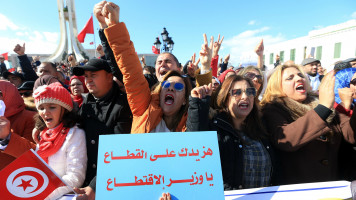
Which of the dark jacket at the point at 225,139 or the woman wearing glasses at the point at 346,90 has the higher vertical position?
the woman wearing glasses at the point at 346,90

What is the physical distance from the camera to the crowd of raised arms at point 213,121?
1540 millimetres

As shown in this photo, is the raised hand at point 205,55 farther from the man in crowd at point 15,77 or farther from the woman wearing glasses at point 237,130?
the man in crowd at point 15,77

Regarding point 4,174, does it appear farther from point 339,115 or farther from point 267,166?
point 339,115

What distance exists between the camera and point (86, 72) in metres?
2.06

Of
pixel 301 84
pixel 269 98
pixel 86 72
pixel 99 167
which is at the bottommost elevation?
pixel 99 167

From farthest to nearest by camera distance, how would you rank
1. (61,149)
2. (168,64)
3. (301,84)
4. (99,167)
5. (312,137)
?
(168,64), (301,84), (61,149), (312,137), (99,167)

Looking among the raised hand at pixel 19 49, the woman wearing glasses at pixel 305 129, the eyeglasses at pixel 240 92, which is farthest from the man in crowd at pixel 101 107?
the raised hand at pixel 19 49

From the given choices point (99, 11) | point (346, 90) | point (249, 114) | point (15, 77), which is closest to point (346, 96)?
point (346, 90)

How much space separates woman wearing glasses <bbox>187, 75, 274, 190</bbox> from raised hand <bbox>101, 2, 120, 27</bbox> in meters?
1.02

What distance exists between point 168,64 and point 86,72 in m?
1.19

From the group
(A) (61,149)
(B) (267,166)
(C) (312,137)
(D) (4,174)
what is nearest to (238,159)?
(B) (267,166)

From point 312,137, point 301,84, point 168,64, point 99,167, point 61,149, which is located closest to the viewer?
point 99,167

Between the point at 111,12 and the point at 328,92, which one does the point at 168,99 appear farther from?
the point at 328,92

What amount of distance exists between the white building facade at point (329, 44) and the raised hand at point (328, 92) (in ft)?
66.5
